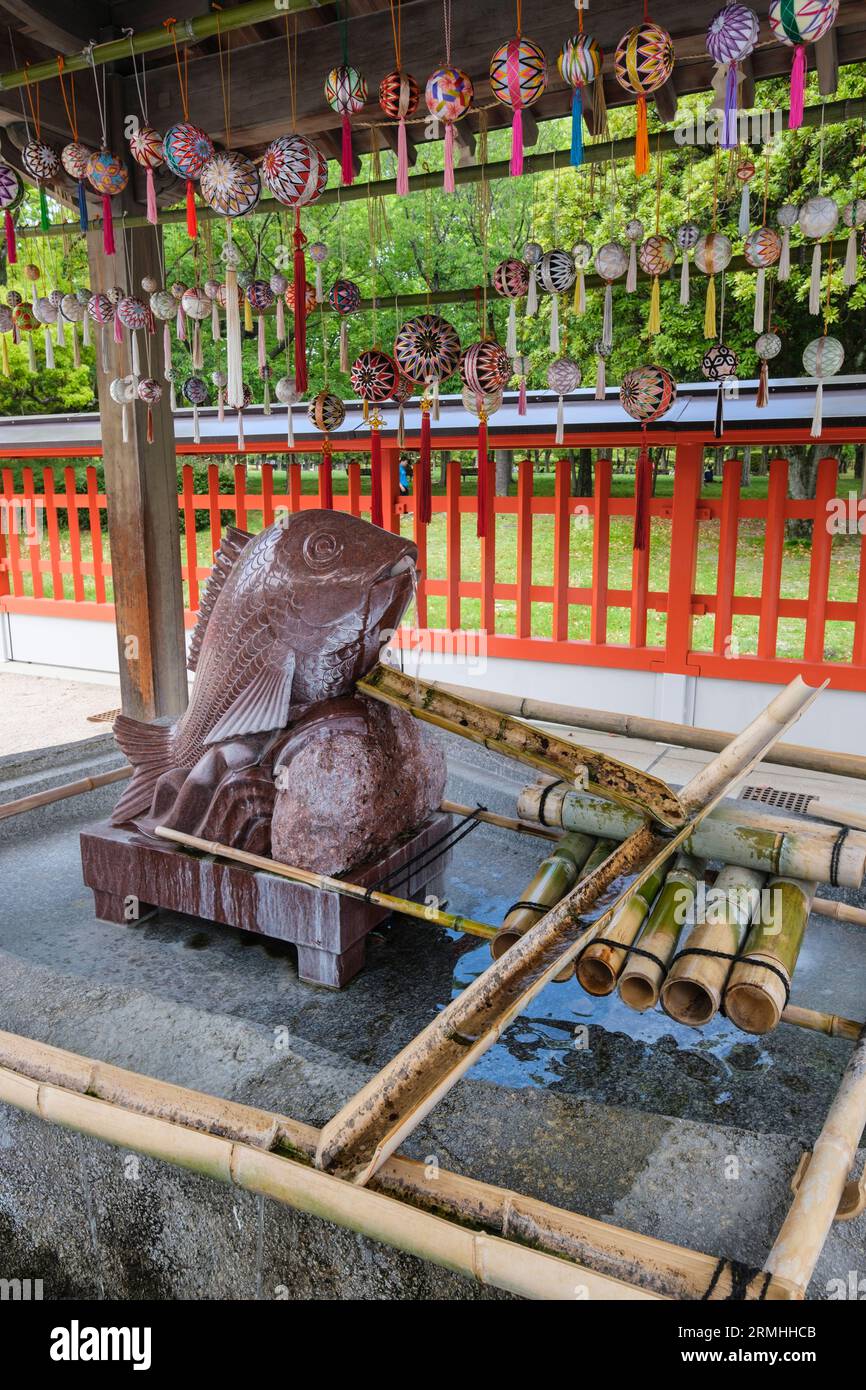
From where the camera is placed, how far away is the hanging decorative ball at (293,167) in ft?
9.50

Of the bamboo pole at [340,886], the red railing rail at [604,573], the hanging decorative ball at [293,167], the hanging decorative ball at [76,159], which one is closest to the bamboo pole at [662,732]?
the bamboo pole at [340,886]

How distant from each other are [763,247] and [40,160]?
292cm

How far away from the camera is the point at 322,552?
9.24 ft

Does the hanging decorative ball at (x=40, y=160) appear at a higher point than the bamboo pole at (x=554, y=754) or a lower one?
higher

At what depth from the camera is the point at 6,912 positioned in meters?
3.36

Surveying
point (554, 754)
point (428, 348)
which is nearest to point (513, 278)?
point (428, 348)

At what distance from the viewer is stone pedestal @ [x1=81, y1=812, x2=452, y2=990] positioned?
277cm

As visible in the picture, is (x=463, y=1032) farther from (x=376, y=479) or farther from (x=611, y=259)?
(x=376, y=479)

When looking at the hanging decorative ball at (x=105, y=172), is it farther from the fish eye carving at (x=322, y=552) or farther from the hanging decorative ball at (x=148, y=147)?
the fish eye carving at (x=322, y=552)

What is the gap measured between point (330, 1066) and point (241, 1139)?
20.7 inches

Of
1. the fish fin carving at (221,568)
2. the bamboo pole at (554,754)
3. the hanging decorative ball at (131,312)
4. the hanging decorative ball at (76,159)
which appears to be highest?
the hanging decorative ball at (76,159)

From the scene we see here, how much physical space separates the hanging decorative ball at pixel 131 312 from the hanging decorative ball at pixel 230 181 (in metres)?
1.13

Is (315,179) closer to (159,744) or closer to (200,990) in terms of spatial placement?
(159,744)

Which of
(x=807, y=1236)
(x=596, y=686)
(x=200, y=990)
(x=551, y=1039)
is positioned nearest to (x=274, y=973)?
(x=200, y=990)
